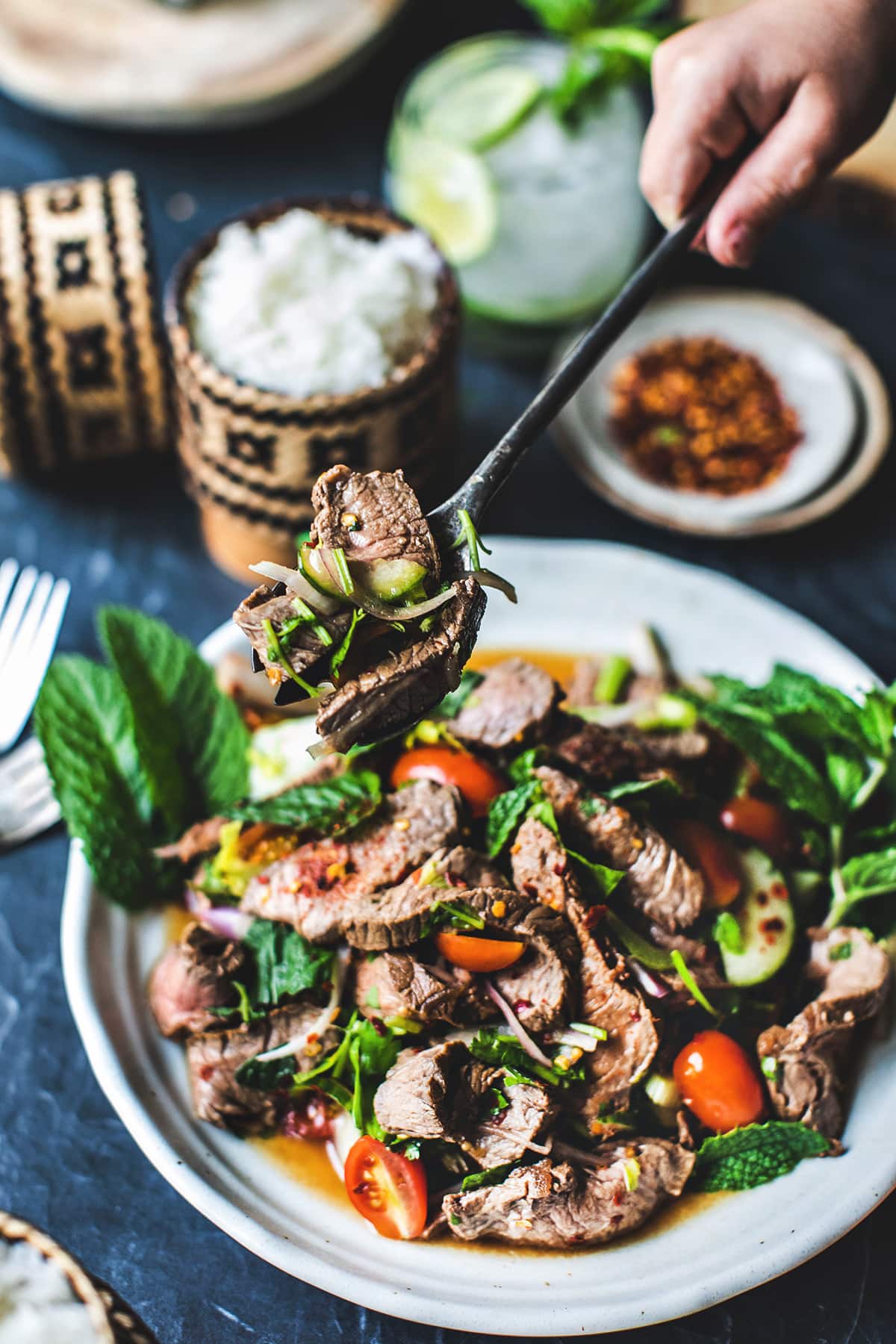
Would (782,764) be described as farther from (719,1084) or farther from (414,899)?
(414,899)

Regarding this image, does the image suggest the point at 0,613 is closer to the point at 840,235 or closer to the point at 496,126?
the point at 496,126

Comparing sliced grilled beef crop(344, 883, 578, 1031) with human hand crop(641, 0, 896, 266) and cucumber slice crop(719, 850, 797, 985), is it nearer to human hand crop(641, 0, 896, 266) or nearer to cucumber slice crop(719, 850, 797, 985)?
cucumber slice crop(719, 850, 797, 985)

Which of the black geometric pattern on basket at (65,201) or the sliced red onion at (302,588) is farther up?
the black geometric pattern on basket at (65,201)

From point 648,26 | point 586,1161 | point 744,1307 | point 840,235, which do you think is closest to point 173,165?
point 648,26

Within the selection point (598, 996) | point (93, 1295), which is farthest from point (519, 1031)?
point (93, 1295)

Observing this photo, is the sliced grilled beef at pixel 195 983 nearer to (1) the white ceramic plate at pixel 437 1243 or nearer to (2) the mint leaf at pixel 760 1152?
(1) the white ceramic plate at pixel 437 1243

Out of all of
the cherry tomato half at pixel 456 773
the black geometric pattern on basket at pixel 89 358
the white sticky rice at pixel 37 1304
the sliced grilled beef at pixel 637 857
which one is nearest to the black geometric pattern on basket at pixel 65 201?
the black geometric pattern on basket at pixel 89 358
